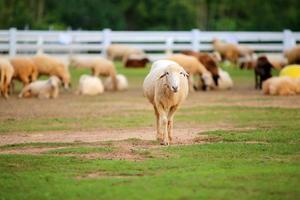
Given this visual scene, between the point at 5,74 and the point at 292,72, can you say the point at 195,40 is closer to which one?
the point at 292,72

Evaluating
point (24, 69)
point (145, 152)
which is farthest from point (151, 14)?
point (145, 152)

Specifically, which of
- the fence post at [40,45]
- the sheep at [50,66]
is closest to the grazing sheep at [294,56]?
the sheep at [50,66]

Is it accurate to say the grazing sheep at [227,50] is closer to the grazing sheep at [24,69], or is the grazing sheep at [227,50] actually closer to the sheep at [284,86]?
the grazing sheep at [24,69]

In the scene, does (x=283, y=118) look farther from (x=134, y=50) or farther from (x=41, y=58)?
(x=134, y=50)

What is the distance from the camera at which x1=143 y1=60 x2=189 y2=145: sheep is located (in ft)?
47.0

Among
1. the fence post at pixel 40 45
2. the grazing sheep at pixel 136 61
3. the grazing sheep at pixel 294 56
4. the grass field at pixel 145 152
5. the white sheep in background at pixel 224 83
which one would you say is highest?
the fence post at pixel 40 45

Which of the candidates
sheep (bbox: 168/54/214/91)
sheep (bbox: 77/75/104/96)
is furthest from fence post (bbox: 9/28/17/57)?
sheep (bbox: 168/54/214/91)

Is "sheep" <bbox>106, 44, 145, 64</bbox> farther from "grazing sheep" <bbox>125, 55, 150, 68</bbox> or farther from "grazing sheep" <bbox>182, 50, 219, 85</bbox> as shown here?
"grazing sheep" <bbox>182, 50, 219, 85</bbox>

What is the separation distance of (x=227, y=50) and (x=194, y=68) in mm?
12374

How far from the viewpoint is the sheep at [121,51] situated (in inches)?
1565

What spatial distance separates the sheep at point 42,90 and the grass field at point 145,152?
2199mm

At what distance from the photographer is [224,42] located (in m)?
40.2

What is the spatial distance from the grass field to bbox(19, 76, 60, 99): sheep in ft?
7.21

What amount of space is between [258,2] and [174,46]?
27.6 meters
